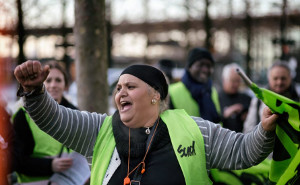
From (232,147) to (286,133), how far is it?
1.16 feet

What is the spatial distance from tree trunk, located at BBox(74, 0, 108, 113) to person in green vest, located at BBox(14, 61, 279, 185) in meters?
1.22

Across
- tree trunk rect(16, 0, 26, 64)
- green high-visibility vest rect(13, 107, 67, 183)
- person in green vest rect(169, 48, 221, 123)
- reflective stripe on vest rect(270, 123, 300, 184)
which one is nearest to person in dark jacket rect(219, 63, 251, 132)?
person in green vest rect(169, 48, 221, 123)

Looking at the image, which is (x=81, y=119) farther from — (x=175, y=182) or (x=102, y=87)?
(x=102, y=87)

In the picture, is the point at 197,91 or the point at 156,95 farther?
the point at 197,91

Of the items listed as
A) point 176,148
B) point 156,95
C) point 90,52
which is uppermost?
point 90,52

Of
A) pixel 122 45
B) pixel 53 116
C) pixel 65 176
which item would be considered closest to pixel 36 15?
pixel 65 176

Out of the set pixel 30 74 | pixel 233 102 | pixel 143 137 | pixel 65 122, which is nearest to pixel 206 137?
pixel 143 137

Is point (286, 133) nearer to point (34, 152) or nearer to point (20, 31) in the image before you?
point (34, 152)

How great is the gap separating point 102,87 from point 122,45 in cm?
2313

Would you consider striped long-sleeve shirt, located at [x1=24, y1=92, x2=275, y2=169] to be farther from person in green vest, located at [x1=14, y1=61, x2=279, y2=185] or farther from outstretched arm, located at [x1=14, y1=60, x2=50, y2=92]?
outstretched arm, located at [x1=14, y1=60, x2=50, y2=92]

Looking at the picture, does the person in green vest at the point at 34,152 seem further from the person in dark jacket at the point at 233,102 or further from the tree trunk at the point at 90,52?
Result: the person in dark jacket at the point at 233,102

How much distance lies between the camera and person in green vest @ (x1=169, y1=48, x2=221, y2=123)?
442cm

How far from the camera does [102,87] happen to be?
3.92 metres

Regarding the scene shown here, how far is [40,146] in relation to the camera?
11.3ft
